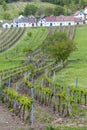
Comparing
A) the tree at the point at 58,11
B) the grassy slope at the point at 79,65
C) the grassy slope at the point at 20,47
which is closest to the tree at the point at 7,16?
the tree at the point at 58,11

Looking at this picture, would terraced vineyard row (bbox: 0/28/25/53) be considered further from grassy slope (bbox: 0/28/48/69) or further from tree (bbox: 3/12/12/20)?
tree (bbox: 3/12/12/20)

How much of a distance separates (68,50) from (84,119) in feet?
160

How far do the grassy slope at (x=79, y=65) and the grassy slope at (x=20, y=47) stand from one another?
10998mm

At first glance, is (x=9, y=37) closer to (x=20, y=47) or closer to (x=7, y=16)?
(x=20, y=47)

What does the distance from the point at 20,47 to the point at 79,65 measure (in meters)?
30.6

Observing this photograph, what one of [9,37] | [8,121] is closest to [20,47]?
[9,37]

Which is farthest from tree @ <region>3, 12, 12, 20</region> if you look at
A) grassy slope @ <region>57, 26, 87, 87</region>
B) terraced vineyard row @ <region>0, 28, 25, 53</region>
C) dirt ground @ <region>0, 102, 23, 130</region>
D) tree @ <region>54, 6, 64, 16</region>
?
dirt ground @ <region>0, 102, 23, 130</region>

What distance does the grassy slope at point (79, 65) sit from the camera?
57.1m

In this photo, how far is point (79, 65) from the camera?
7912 cm

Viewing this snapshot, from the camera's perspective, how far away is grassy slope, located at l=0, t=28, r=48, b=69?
287ft

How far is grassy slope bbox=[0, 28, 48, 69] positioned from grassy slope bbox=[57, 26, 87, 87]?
11.0 m

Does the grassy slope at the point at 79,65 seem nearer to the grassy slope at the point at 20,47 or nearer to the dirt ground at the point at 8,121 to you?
the grassy slope at the point at 20,47

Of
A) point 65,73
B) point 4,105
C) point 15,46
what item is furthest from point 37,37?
point 4,105

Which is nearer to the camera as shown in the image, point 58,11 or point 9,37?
point 9,37
